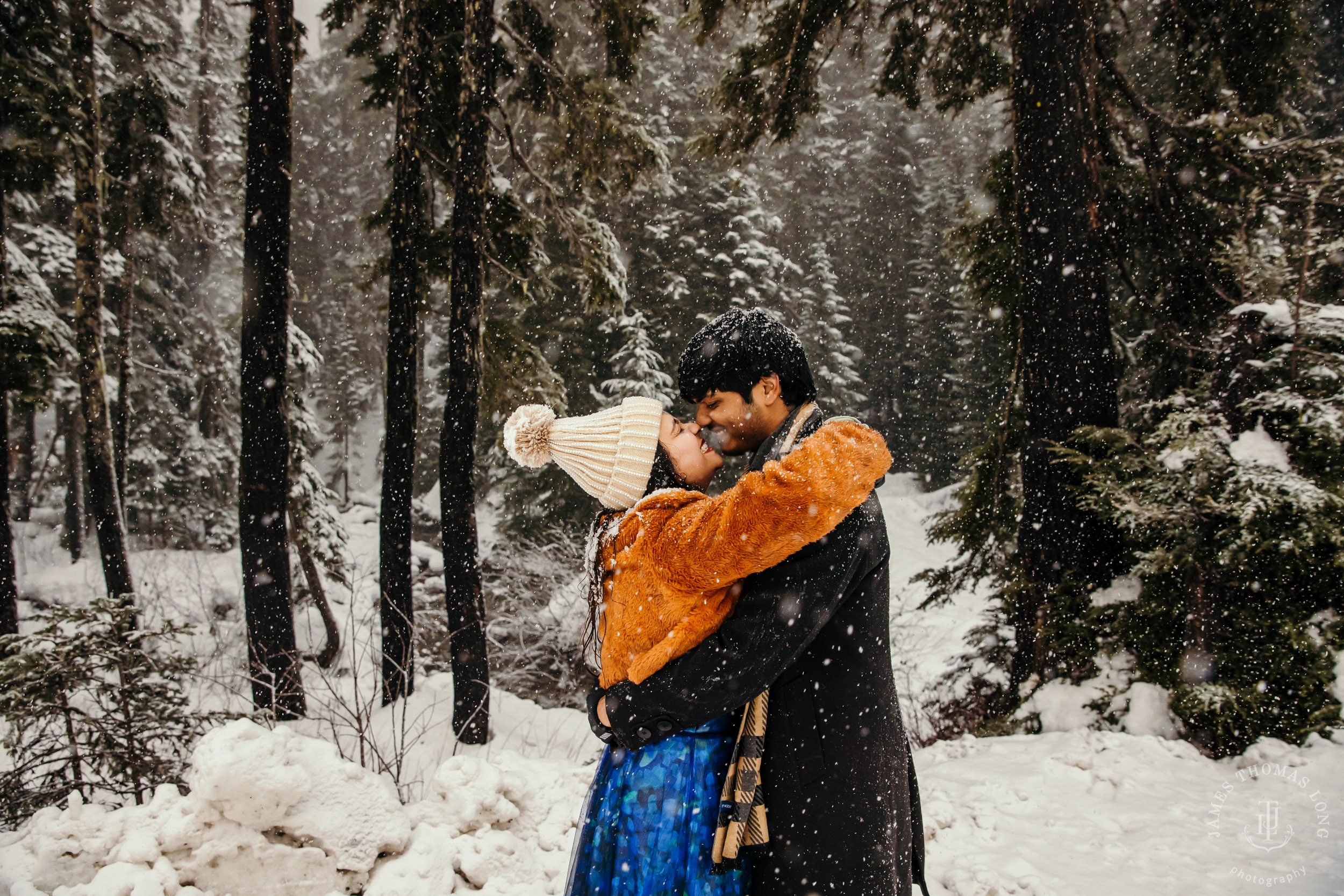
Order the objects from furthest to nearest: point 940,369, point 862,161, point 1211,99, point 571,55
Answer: point 862,161 < point 940,369 < point 571,55 < point 1211,99

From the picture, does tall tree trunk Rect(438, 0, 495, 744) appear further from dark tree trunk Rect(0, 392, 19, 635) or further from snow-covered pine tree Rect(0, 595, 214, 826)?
dark tree trunk Rect(0, 392, 19, 635)

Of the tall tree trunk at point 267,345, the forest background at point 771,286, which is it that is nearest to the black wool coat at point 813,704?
the forest background at point 771,286

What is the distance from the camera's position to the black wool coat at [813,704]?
155 cm

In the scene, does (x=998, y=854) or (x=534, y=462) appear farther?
(x=998, y=854)

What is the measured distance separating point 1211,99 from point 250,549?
11139mm

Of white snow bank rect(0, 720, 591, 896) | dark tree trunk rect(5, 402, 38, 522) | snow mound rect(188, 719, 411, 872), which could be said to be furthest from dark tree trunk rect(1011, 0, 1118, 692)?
dark tree trunk rect(5, 402, 38, 522)

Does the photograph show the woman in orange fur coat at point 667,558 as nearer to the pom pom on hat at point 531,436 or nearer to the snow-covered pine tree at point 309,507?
the pom pom on hat at point 531,436

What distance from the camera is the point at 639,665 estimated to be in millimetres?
1612

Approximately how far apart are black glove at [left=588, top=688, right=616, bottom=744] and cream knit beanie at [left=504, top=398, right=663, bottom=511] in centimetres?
Result: 51

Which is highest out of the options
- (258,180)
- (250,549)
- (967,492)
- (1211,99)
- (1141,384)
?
(1211,99)

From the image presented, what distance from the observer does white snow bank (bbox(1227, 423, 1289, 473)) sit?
14.8ft

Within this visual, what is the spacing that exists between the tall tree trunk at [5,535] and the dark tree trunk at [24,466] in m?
10.8

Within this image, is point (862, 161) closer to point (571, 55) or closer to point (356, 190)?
point (571, 55)

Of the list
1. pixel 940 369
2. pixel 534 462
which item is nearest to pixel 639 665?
pixel 534 462
